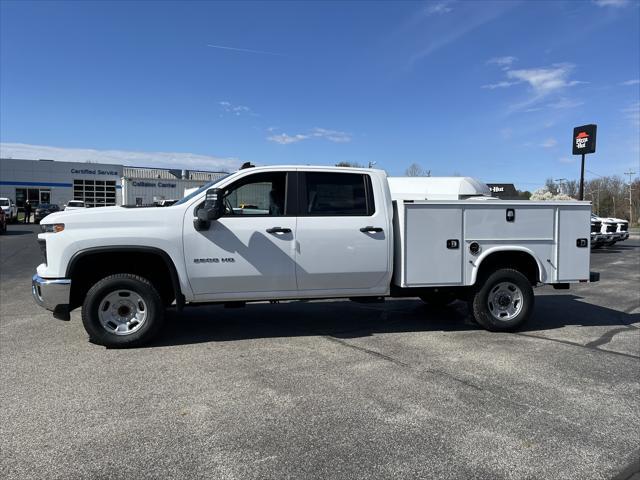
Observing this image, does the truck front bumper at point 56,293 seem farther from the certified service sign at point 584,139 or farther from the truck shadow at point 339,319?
the certified service sign at point 584,139

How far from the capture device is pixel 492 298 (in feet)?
22.2

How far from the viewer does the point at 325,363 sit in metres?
5.27

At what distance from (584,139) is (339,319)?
24910 millimetres

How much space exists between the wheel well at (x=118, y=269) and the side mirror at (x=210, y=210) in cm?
55

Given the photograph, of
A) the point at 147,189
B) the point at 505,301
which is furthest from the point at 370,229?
the point at 147,189

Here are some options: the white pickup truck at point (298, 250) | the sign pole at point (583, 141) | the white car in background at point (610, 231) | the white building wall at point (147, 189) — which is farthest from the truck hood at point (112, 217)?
the white building wall at point (147, 189)

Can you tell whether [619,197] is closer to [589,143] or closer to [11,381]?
[589,143]

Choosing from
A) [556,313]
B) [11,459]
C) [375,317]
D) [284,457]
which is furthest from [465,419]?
[556,313]

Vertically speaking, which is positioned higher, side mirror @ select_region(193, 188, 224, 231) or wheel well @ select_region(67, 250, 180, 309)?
side mirror @ select_region(193, 188, 224, 231)

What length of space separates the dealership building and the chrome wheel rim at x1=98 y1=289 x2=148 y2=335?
46543 millimetres

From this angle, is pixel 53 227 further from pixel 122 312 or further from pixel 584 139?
pixel 584 139

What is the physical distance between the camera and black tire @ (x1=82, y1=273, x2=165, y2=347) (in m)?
5.59

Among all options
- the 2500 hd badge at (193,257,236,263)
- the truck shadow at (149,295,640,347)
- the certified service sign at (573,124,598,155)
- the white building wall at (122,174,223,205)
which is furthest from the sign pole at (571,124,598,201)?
the white building wall at (122,174,223,205)

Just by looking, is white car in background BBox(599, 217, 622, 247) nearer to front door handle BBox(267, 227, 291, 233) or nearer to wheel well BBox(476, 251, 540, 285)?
wheel well BBox(476, 251, 540, 285)
